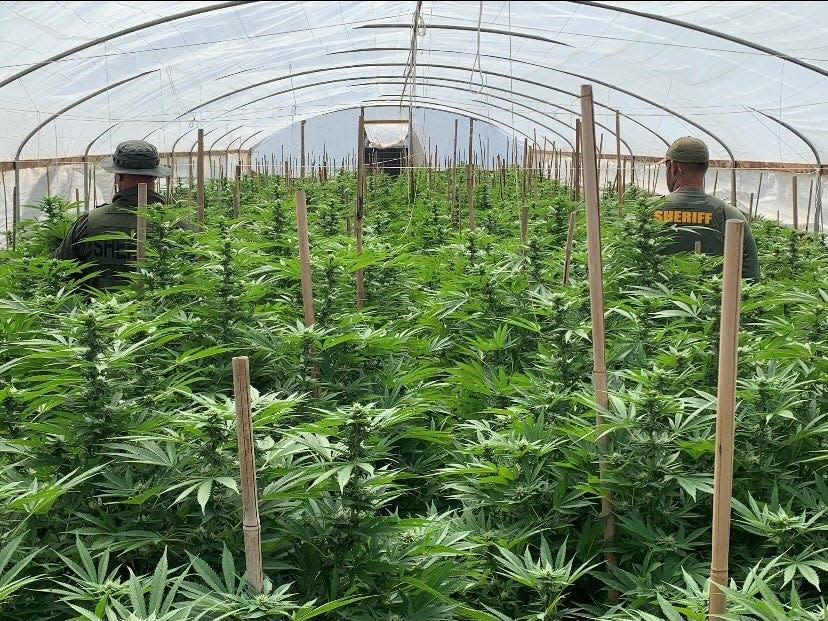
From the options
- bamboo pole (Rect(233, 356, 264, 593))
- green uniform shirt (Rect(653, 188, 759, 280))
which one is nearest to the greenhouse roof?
green uniform shirt (Rect(653, 188, 759, 280))

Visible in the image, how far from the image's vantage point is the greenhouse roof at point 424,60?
354 inches

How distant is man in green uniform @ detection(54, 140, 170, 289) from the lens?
195 inches

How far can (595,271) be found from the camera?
2416 mm

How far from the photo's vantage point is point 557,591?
224 cm

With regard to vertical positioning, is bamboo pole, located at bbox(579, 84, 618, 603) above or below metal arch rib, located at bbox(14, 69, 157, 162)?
below

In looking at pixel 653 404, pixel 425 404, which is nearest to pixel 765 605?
pixel 653 404

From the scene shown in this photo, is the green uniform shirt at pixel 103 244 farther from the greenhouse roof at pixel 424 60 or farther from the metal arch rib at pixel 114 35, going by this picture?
the metal arch rib at pixel 114 35

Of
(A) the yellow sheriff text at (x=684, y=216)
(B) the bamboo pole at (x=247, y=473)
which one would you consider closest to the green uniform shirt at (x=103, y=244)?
(A) the yellow sheriff text at (x=684, y=216)

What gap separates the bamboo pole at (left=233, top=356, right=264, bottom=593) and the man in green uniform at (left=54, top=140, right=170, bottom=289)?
322 centimetres

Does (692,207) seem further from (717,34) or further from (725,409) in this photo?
(717,34)

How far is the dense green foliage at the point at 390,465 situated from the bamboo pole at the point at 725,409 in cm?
8

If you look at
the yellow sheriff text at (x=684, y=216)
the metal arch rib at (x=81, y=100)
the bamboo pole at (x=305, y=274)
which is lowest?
the bamboo pole at (x=305, y=274)

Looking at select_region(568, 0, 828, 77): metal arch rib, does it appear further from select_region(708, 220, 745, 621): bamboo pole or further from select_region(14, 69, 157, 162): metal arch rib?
select_region(708, 220, 745, 621): bamboo pole

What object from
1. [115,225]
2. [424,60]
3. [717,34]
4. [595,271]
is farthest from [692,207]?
[424,60]
